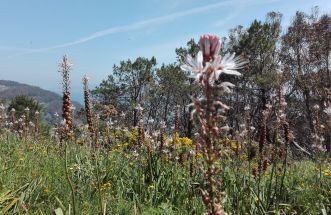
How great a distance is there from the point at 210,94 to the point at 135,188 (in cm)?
399

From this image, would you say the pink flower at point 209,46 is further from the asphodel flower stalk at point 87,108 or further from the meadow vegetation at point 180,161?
the asphodel flower stalk at point 87,108

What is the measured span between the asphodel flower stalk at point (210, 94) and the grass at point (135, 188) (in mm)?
2081

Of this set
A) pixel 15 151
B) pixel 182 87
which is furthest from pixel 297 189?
pixel 182 87

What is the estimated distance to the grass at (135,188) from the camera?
405 cm

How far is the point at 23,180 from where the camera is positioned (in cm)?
471

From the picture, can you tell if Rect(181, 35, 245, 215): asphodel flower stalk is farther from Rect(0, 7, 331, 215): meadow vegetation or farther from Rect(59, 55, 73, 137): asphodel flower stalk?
Rect(59, 55, 73, 137): asphodel flower stalk

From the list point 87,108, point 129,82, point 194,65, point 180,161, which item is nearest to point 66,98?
point 87,108

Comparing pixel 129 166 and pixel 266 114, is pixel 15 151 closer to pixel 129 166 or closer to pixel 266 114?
pixel 129 166

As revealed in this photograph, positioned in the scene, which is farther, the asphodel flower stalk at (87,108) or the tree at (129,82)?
the tree at (129,82)

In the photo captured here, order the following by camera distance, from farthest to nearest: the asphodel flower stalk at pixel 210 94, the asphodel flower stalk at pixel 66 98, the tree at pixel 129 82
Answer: the tree at pixel 129 82
the asphodel flower stalk at pixel 66 98
the asphodel flower stalk at pixel 210 94

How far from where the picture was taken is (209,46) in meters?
1.44

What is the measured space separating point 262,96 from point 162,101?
1510 centimetres

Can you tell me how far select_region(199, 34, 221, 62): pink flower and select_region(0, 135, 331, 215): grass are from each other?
2.20 m

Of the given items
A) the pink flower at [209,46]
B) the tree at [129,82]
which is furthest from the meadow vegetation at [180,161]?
the tree at [129,82]
